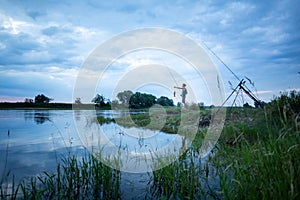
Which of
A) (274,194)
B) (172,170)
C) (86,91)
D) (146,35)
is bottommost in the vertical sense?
(172,170)

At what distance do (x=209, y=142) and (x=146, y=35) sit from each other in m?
5.05

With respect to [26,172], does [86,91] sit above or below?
above

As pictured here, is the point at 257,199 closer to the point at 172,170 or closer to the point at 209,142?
the point at 172,170

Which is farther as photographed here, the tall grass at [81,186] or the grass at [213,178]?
the tall grass at [81,186]

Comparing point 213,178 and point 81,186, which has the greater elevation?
point 213,178

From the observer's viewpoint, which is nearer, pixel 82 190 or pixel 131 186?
pixel 82 190

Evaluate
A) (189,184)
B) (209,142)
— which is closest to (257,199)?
(189,184)

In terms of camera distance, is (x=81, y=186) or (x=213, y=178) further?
(x=81, y=186)

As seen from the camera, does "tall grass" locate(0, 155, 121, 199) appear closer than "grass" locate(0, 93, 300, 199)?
No

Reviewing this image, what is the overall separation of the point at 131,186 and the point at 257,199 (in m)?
2.62

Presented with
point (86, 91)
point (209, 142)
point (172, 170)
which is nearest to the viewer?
point (172, 170)

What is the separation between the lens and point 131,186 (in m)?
4.42

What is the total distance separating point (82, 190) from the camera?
4.15m

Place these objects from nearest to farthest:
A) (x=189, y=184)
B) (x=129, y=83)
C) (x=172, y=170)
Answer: (x=189, y=184) < (x=172, y=170) < (x=129, y=83)
